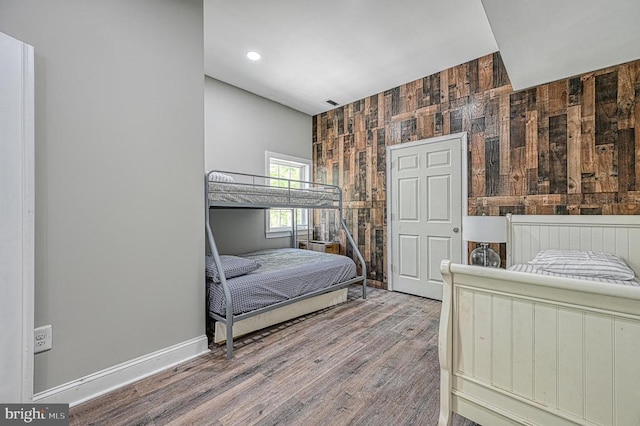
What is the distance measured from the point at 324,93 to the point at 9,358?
3.85 metres

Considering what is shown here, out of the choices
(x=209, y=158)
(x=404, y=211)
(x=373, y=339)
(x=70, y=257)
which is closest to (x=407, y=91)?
(x=404, y=211)

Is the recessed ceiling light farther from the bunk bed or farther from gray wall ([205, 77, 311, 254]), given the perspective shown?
the bunk bed

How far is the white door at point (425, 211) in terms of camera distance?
3.26 m

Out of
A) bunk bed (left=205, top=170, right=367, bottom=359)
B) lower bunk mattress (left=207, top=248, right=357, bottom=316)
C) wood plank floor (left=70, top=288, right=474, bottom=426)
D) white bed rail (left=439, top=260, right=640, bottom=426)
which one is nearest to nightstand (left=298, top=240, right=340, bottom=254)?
lower bunk mattress (left=207, top=248, right=357, bottom=316)

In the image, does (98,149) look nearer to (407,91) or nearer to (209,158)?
(209,158)

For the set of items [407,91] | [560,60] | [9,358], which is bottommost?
[9,358]

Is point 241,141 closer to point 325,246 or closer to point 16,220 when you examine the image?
point 325,246

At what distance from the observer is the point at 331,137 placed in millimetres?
4551

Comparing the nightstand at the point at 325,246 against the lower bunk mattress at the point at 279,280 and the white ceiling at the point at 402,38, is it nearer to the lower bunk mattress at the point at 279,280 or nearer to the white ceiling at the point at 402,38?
the lower bunk mattress at the point at 279,280

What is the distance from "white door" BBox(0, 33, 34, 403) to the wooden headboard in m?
3.60

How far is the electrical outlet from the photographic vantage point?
4.67ft

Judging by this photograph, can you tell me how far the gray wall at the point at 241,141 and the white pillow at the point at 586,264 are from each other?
10.4 feet

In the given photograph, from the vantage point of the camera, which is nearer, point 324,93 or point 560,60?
point 560,60

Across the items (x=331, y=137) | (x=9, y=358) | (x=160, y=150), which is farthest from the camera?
(x=331, y=137)
